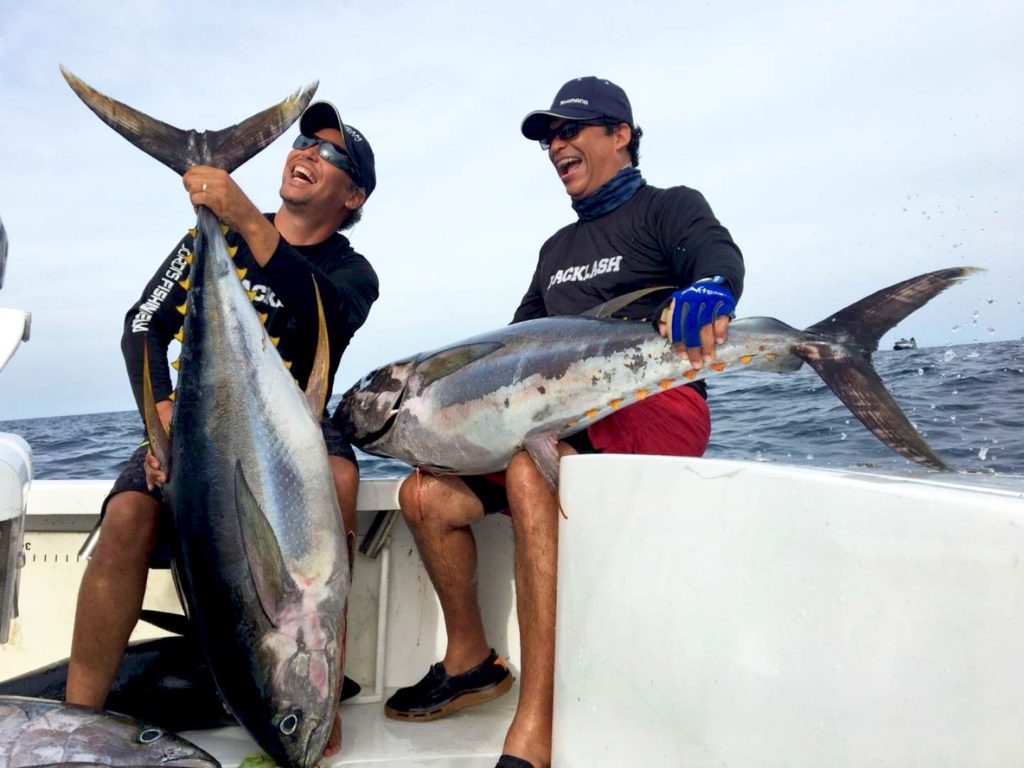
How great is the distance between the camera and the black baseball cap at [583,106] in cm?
289

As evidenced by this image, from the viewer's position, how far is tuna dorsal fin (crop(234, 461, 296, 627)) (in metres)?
1.99

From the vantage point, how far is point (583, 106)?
2.90m

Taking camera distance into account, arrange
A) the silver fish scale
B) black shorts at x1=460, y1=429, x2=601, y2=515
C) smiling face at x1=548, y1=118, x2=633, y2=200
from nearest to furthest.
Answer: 1. the silver fish scale
2. black shorts at x1=460, y1=429, x2=601, y2=515
3. smiling face at x1=548, y1=118, x2=633, y2=200

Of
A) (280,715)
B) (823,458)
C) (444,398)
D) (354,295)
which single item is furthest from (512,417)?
(823,458)

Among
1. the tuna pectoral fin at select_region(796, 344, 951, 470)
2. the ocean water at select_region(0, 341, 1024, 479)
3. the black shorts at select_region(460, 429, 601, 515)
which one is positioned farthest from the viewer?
the ocean water at select_region(0, 341, 1024, 479)

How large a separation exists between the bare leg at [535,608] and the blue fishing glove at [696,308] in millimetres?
515

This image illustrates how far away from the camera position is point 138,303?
9.09 ft

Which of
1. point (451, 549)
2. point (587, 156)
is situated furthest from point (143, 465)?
point (587, 156)

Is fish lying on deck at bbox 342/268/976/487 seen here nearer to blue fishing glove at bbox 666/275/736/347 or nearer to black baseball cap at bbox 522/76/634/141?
blue fishing glove at bbox 666/275/736/347

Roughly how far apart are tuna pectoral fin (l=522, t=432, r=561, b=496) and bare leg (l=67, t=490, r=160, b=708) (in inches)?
41.3

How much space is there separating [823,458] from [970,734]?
3725mm

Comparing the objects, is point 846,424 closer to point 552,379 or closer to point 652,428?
point 652,428

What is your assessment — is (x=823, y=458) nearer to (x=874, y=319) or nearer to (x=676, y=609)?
(x=874, y=319)

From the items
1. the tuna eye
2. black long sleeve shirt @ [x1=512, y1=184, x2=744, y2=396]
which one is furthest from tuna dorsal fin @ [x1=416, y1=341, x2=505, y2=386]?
the tuna eye
